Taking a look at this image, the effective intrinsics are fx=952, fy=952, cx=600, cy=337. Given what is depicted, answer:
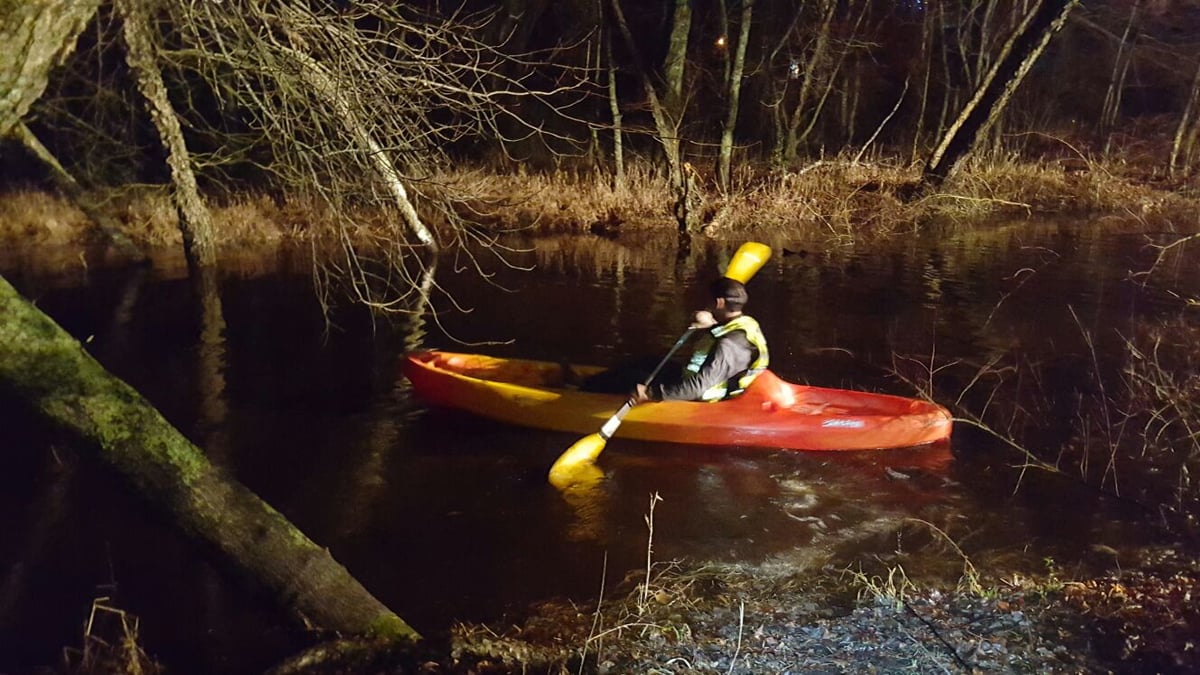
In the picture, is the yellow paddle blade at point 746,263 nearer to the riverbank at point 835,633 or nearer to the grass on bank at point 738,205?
the riverbank at point 835,633

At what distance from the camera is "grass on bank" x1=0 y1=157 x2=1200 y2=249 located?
46.1 ft

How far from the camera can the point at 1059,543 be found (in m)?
4.59

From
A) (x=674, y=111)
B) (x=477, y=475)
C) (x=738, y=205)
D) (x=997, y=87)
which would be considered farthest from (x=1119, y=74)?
(x=477, y=475)

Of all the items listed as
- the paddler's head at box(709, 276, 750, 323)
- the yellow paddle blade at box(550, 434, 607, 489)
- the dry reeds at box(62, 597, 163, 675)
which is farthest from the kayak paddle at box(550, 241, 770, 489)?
the dry reeds at box(62, 597, 163, 675)

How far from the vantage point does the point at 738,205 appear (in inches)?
587

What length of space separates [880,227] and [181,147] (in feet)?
32.0

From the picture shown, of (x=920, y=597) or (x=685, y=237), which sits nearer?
(x=920, y=597)

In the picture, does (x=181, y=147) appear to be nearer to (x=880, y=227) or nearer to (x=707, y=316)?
(x=707, y=316)

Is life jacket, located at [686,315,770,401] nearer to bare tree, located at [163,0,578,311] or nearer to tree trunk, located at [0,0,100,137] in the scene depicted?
bare tree, located at [163,0,578,311]

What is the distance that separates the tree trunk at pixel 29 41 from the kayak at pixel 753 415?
151 inches

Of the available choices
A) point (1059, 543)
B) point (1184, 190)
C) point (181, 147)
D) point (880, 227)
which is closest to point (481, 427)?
point (1059, 543)

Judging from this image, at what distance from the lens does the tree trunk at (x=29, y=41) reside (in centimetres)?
263

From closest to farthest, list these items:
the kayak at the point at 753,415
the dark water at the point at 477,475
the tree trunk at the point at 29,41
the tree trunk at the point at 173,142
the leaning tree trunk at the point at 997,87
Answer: the tree trunk at the point at 29,41 → the dark water at the point at 477,475 → the kayak at the point at 753,415 → the tree trunk at the point at 173,142 → the leaning tree trunk at the point at 997,87

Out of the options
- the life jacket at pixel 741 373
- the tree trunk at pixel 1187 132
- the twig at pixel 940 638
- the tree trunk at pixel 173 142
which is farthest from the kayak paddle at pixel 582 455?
the tree trunk at pixel 1187 132
